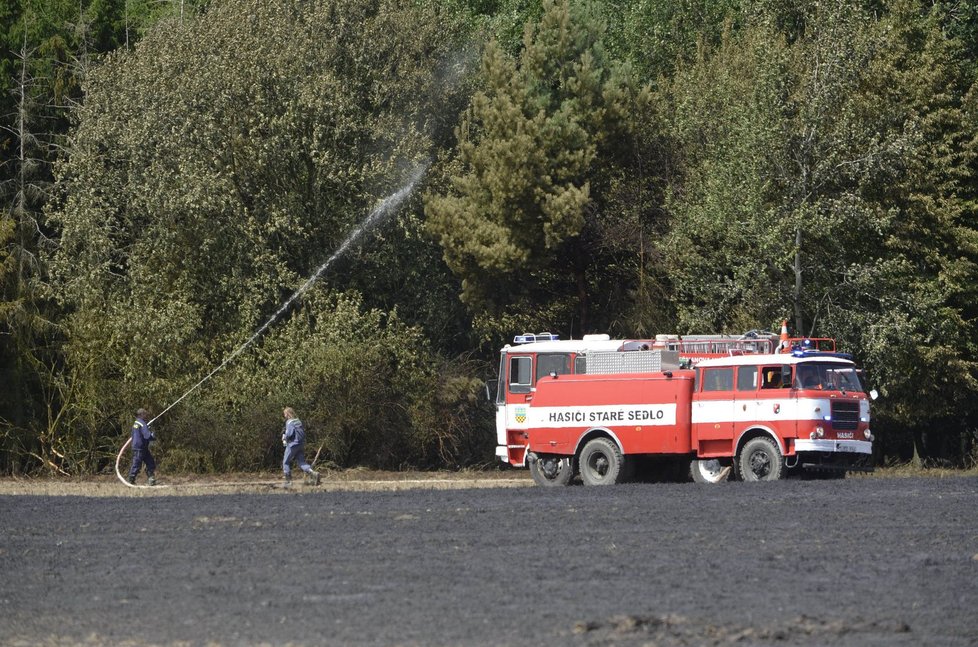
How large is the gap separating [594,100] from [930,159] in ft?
34.1

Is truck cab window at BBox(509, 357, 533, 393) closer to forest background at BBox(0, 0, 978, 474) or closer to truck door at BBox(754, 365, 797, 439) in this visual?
truck door at BBox(754, 365, 797, 439)

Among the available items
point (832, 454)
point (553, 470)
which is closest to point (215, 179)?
point (553, 470)

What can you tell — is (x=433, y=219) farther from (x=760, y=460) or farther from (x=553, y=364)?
Answer: (x=760, y=460)

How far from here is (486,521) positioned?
23391 millimetres

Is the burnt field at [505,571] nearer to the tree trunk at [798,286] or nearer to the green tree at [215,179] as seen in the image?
the tree trunk at [798,286]

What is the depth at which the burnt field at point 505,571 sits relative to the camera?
45.3 ft


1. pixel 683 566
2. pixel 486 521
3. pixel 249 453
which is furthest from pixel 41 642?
pixel 249 453

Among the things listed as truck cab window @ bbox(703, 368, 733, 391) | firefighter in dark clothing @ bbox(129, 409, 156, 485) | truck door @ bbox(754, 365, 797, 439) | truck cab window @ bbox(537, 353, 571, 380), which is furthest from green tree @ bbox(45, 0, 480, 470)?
truck door @ bbox(754, 365, 797, 439)

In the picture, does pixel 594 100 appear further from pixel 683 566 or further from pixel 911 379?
pixel 683 566

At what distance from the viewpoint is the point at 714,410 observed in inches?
1247

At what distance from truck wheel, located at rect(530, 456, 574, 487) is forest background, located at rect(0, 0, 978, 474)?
31.4 feet

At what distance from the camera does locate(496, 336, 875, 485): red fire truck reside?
102ft

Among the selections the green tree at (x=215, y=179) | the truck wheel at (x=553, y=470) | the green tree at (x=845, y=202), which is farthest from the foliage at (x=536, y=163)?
the truck wheel at (x=553, y=470)

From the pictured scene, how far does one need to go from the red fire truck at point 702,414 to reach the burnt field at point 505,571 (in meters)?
3.62
